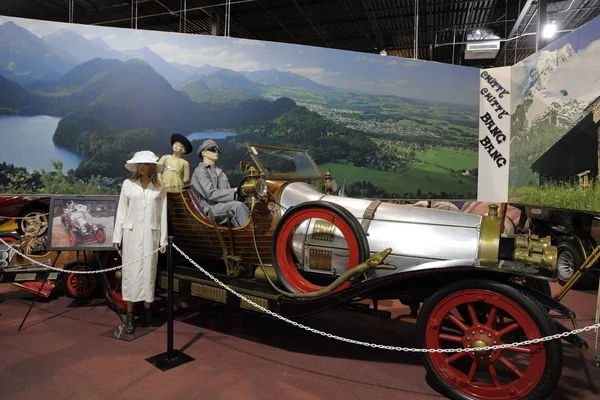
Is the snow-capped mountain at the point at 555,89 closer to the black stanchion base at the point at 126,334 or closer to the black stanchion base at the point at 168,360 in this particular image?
the black stanchion base at the point at 168,360

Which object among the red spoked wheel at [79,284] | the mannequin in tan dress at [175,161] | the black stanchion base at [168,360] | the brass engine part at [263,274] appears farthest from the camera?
the mannequin in tan dress at [175,161]

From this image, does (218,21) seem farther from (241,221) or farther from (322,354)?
(322,354)

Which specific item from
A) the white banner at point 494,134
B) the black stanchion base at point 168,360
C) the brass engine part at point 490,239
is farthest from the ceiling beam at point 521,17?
the black stanchion base at point 168,360

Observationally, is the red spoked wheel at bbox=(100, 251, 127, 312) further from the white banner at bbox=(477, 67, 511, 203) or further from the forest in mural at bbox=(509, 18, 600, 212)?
the white banner at bbox=(477, 67, 511, 203)

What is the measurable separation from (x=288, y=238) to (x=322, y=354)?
929 mm

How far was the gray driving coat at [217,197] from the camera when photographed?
10.5ft

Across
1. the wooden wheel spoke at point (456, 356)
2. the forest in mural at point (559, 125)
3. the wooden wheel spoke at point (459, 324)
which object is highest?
the forest in mural at point (559, 125)

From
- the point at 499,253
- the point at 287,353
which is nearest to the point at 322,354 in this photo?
the point at 287,353

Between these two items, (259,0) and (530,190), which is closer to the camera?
(530,190)

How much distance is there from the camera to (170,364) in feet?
8.97

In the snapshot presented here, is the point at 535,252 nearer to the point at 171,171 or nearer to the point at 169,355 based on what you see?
the point at 169,355

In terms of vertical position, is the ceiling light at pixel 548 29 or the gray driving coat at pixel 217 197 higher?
the ceiling light at pixel 548 29

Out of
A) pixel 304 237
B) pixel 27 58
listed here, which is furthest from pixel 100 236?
pixel 27 58

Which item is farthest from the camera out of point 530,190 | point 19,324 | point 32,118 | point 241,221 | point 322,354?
point 32,118
